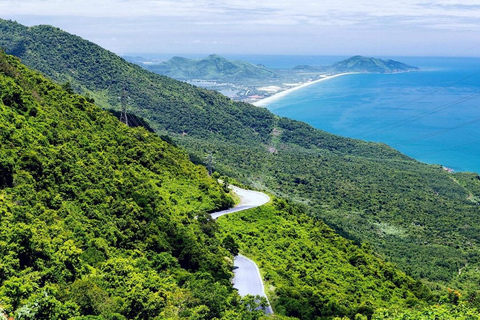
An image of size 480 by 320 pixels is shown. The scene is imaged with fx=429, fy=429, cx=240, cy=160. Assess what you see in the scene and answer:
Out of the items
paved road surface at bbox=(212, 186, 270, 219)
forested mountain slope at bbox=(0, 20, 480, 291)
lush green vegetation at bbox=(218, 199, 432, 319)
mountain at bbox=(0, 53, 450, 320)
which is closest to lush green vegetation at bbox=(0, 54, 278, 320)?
mountain at bbox=(0, 53, 450, 320)

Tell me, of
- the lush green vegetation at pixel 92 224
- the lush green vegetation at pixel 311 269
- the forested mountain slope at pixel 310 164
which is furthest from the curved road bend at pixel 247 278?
the forested mountain slope at pixel 310 164

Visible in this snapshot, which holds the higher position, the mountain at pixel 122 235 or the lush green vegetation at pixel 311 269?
the mountain at pixel 122 235

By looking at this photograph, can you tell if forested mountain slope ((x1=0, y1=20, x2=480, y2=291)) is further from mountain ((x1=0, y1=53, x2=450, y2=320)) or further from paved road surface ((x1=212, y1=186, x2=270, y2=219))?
mountain ((x1=0, y1=53, x2=450, y2=320))

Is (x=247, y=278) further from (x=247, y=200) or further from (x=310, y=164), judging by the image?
(x=310, y=164)

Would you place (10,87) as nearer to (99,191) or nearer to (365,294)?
(99,191)

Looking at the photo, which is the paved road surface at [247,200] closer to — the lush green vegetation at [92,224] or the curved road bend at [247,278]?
the lush green vegetation at [92,224]
